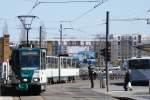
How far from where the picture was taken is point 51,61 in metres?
56.5

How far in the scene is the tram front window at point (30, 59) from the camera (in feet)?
115

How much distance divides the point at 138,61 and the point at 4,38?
2046cm

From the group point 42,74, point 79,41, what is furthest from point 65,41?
point 42,74

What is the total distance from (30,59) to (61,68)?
2623 centimetres

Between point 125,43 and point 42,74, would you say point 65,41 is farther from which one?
point 42,74

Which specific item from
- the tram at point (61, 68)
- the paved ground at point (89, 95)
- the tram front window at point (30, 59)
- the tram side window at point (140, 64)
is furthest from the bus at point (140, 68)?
the tram front window at point (30, 59)

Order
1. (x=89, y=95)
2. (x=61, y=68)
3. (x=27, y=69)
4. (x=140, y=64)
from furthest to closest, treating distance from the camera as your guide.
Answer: (x=61, y=68) → (x=140, y=64) → (x=89, y=95) → (x=27, y=69)

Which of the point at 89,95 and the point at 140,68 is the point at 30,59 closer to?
the point at 89,95

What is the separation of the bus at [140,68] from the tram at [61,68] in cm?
814

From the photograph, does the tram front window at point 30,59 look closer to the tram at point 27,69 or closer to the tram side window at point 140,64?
the tram at point 27,69

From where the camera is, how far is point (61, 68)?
61594 mm

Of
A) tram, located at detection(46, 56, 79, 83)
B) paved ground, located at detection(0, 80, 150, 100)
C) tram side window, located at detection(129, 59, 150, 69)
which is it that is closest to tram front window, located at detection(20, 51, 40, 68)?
paved ground, located at detection(0, 80, 150, 100)

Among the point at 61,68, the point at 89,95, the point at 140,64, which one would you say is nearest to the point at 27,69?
the point at 89,95

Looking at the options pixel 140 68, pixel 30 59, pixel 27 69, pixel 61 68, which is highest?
pixel 30 59
